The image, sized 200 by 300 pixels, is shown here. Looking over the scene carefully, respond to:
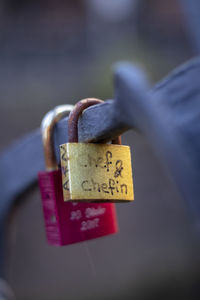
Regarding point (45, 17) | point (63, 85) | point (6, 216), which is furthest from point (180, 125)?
point (45, 17)

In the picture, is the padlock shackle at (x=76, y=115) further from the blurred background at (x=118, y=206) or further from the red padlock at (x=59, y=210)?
the blurred background at (x=118, y=206)

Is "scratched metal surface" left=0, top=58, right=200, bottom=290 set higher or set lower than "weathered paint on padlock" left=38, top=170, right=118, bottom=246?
higher

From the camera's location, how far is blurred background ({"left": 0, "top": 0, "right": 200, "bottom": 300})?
2834mm

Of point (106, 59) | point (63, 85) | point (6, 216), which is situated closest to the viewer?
point (6, 216)

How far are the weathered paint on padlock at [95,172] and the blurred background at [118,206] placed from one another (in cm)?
155

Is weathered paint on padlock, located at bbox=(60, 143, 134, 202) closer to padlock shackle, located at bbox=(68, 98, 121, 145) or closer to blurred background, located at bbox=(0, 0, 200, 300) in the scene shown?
padlock shackle, located at bbox=(68, 98, 121, 145)

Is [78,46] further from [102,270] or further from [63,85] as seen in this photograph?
[102,270]

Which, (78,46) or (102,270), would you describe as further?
(78,46)

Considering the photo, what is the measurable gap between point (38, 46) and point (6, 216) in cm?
371

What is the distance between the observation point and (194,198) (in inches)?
13.3

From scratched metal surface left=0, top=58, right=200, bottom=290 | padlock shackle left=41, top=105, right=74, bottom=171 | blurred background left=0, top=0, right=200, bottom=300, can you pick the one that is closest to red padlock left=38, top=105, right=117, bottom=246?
padlock shackle left=41, top=105, right=74, bottom=171

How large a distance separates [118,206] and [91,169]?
2.57 metres

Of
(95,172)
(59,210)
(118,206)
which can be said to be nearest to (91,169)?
(95,172)

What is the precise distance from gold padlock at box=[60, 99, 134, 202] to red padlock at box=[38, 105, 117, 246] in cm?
8
